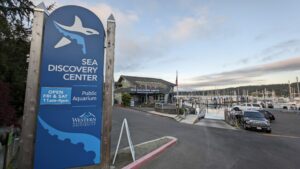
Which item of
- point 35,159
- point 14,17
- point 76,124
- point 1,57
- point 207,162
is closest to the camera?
point 35,159

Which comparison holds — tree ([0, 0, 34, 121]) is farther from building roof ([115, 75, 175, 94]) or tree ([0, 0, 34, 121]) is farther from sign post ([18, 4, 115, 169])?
building roof ([115, 75, 175, 94])

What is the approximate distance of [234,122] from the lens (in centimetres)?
2212

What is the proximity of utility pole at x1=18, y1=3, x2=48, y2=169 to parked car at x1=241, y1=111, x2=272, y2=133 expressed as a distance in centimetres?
1782

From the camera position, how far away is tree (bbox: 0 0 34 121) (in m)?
6.43

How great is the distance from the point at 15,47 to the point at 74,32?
392cm

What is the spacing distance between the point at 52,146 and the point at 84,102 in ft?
3.90

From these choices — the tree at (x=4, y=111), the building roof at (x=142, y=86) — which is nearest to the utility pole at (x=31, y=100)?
the tree at (x=4, y=111)

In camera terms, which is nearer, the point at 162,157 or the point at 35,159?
the point at 35,159

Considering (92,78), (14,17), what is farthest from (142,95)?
(92,78)

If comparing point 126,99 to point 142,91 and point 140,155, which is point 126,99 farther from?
point 140,155

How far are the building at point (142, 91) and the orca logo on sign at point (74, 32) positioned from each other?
39877mm

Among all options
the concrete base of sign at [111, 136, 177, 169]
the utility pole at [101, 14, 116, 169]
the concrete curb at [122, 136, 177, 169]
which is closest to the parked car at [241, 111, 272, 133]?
the concrete base of sign at [111, 136, 177, 169]

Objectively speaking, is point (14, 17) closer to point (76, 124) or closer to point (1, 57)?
point (1, 57)

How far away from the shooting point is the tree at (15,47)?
643 cm
